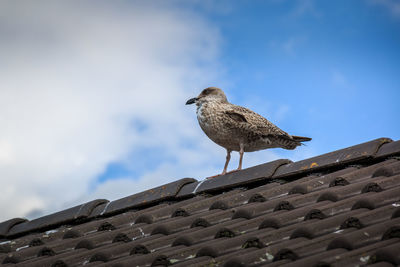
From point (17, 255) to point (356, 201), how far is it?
2320 millimetres

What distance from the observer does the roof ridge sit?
15.0 feet

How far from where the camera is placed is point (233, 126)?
6957 millimetres

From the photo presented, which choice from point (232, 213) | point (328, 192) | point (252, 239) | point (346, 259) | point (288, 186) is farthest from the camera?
point (288, 186)

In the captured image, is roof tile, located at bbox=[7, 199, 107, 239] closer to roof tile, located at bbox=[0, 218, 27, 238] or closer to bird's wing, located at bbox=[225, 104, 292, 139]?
roof tile, located at bbox=[0, 218, 27, 238]

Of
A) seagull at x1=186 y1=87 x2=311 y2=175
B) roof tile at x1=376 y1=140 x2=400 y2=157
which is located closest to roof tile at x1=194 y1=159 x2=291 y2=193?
roof tile at x1=376 y1=140 x2=400 y2=157

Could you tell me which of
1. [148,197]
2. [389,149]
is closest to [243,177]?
[148,197]

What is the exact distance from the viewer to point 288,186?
441 cm

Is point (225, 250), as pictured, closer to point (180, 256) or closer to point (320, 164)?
point (180, 256)

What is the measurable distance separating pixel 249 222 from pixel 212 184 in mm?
1499

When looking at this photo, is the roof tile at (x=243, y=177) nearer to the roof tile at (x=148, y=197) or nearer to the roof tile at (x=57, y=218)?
the roof tile at (x=148, y=197)

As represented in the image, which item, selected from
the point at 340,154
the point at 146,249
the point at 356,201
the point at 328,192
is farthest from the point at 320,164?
the point at 146,249

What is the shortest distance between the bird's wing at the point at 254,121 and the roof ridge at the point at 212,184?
68.1 inches

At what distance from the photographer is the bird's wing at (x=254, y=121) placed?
7000 millimetres

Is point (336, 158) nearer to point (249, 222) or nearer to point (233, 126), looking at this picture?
point (249, 222)
